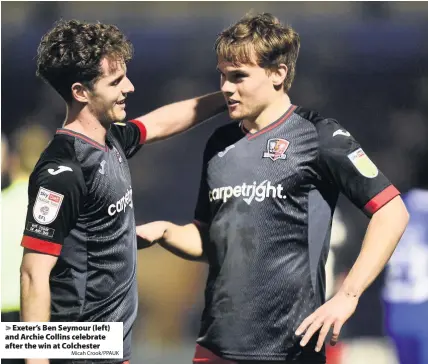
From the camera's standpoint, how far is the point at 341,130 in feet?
9.53

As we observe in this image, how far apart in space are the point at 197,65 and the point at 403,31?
0.94 meters

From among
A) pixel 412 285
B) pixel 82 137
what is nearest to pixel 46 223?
pixel 82 137

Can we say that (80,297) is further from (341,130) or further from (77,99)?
(341,130)

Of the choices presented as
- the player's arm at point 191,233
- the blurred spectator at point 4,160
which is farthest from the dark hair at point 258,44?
the blurred spectator at point 4,160

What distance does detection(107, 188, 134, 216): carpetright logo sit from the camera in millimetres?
2959

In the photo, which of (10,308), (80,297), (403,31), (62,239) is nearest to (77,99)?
(62,239)

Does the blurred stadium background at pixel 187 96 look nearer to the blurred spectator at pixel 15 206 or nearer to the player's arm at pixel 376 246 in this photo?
the blurred spectator at pixel 15 206

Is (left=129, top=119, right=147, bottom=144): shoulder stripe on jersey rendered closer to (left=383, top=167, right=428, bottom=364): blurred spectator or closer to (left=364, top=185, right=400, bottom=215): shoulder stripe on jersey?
(left=364, top=185, right=400, bottom=215): shoulder stripe on jersey

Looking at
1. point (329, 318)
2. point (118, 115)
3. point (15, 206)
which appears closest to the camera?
point (329, 318)

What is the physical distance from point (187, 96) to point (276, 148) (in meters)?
0.97

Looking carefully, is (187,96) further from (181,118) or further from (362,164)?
(362,164)

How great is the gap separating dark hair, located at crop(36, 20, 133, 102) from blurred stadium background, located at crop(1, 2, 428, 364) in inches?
27.9

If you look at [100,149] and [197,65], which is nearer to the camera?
[100,149]

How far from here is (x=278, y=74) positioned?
3.00 metres
